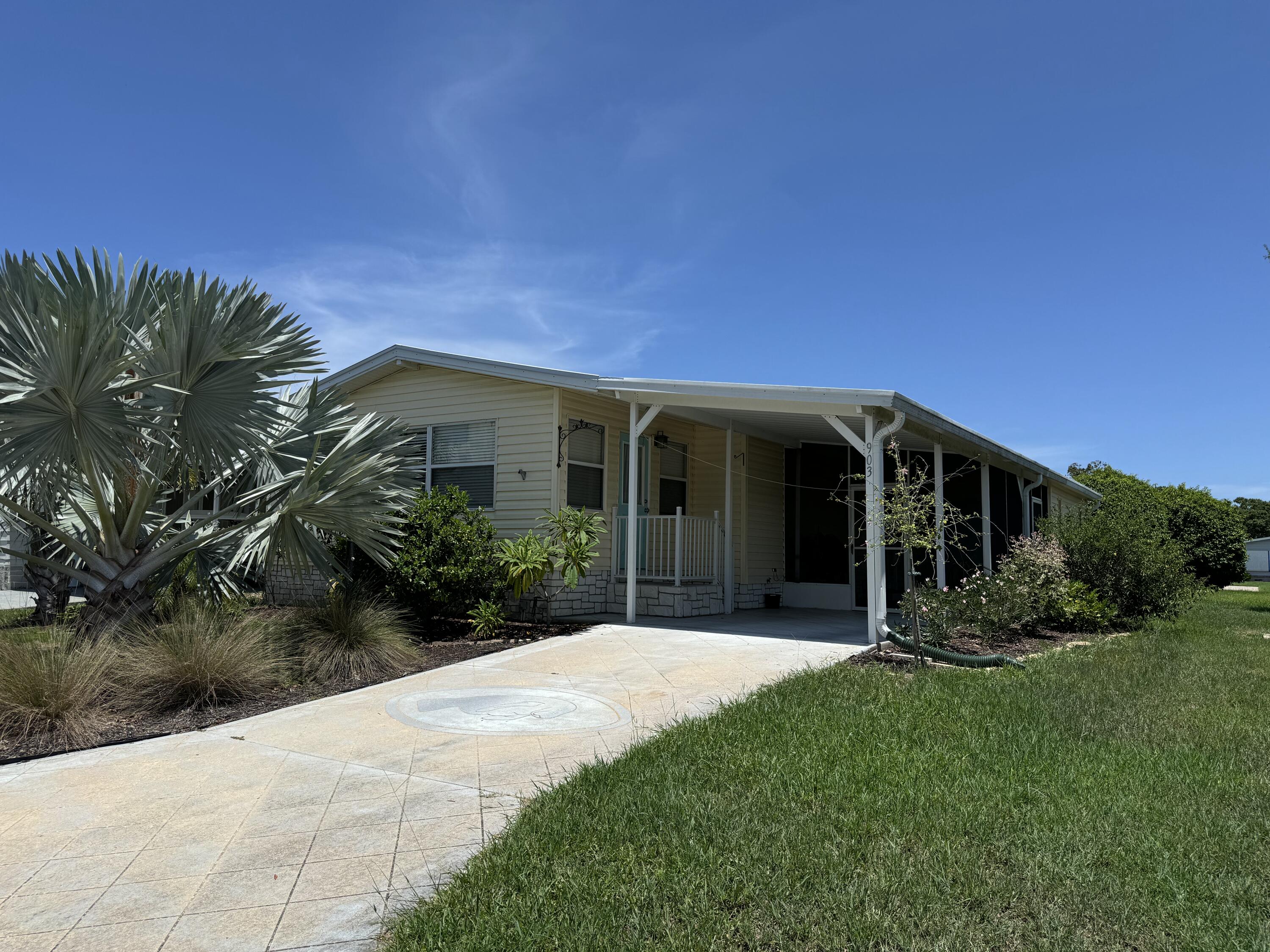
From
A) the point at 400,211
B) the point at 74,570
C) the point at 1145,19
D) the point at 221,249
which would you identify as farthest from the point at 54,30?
the point at 1145,19

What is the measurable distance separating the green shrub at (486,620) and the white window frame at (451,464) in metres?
2.14

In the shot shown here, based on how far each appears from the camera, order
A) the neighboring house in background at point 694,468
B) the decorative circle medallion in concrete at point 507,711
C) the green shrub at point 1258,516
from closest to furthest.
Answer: the decorative circle medallion in concrete at point 507,711, the neighboring house in background at point 694,468, the green shrub at point 1258,516

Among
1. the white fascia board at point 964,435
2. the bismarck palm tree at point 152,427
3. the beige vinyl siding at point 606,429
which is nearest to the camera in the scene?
the bismarck palm tree at point 152,427

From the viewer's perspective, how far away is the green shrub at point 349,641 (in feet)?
24.5

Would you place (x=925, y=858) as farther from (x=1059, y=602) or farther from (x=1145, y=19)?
(x=1145, y=19)

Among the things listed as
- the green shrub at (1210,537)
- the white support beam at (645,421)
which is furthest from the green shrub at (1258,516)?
the white support beam at (645,421)

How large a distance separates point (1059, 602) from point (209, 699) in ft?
33.9

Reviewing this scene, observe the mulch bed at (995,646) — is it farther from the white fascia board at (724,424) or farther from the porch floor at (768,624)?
the white fascia board at (724,424)

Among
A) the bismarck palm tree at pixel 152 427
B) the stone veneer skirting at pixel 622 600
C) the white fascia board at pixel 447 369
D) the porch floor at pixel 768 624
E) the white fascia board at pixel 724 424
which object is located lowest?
the porch floor at pixel 768 624

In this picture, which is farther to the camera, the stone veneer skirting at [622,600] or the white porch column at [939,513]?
the stone veneer skirting at [622,600]

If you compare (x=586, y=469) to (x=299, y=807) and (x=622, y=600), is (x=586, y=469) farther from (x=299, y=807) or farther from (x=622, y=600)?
(x=299, y=807)

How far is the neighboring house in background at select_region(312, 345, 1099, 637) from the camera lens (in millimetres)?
10938

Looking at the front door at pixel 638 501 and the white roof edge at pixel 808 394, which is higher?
the white roof edge at pixel 808 394

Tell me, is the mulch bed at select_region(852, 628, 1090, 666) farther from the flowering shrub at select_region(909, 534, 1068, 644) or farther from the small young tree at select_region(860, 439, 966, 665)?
the small young tree at select_region(860, 439, 966, 665)
